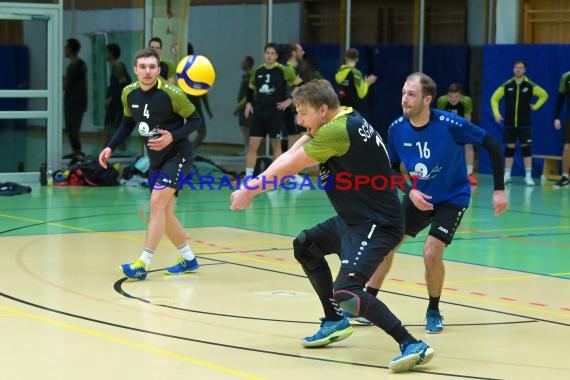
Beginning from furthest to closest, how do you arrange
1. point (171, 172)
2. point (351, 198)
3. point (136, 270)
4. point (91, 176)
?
point (91, 176)
point (171, 172)
point (136, 270)
point (351, 198)

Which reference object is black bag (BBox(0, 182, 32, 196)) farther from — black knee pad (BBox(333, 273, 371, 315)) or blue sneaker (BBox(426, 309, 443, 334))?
black knee pad (BBox(333, 273, 371, 315))

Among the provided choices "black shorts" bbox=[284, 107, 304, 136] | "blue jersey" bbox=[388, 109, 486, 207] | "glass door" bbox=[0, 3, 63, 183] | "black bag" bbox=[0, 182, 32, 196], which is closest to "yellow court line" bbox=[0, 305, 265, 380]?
"blue jersey" bbox=[388, 109, 486, 207]

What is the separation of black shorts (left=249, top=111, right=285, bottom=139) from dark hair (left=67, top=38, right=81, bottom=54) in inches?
139

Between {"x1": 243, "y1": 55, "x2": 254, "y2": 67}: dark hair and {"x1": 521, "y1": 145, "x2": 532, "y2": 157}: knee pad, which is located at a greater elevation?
{"x1": 243, "y1": 55, "x2": 254, "y2": 67}: dark hair

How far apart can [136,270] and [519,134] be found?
12931 mm

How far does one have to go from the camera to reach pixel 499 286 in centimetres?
1034

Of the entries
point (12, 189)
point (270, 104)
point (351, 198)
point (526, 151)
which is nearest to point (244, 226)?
point (12, 189)

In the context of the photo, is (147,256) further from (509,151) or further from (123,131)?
(509,151)

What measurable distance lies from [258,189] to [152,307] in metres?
2.33

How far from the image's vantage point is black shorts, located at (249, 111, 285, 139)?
20.2 metres

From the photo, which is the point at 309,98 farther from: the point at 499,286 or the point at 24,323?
the point at 499,286

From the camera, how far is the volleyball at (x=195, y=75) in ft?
38.4

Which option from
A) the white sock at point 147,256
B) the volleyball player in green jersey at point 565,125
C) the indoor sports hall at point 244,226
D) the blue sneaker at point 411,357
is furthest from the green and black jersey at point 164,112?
the volleyball player in green jersey at point 565,125

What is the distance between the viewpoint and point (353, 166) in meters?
7.27
